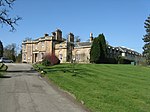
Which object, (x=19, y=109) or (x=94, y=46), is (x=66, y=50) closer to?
(x=94, y=46)

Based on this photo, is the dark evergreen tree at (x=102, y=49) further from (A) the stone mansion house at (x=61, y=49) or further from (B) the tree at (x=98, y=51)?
(A) the stone mansion house at (x=61, y=49)

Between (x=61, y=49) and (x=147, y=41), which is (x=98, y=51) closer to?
(x=61, y=49)

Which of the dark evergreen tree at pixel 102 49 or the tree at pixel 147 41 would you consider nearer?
the dark evergreen tree at pixel 102 49

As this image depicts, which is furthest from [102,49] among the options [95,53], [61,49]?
[61,49]

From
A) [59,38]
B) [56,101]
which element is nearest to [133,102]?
[56,101]

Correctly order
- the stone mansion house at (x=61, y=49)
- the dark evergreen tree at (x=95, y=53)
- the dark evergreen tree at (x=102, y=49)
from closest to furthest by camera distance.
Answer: the dark evergreen tree at (x=95, y=53) → the dark evergreen tree at (x=102, y=49) → the stone mansion house at (x=61, y=49)

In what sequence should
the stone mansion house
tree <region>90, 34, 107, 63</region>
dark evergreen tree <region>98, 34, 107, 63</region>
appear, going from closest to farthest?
tree <region>90, 34, 107, 63</region> < dark evergreen tree <region>98, 34, 107, 63</region> < the stone mansion house

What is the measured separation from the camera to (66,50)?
69000 millimetres

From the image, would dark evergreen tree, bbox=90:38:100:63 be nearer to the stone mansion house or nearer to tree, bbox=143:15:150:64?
the stone mansion house

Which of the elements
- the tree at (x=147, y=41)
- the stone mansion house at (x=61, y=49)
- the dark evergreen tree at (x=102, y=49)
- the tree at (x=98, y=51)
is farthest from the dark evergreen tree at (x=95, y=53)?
the tree at (x=147, y=41)

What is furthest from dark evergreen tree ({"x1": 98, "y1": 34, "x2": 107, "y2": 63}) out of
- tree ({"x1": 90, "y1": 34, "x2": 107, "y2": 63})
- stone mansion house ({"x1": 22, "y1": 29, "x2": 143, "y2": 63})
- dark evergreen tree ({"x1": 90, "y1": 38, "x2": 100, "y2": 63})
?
stone mansion house ({"x1": 22, "y1": 29, "x2": 143, "y2": 63})

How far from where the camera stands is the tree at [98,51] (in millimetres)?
53188

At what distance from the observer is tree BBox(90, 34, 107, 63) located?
5319 cm

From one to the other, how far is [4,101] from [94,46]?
41.3 m
